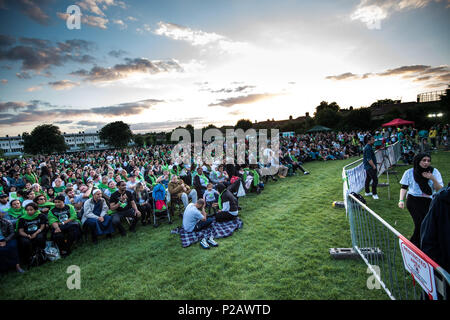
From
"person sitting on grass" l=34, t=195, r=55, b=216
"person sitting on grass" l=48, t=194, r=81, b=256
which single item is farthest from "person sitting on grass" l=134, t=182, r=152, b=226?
"person sitting on grass" l=34, t=195, r=55, b=216

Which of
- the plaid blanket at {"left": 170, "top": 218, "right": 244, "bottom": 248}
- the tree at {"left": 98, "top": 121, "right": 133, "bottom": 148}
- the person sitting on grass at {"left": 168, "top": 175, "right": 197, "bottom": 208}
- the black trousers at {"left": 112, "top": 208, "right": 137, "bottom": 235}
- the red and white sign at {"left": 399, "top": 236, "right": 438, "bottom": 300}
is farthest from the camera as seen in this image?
the tree at {"left": 98, "top": 121, "right": 133, "bottom": 148}

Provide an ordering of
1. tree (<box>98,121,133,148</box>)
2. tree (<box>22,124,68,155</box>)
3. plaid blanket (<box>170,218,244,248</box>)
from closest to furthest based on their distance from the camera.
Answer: plaid blanket (<box>170,218,244,248</box>), tree (<box>22,124,68,155</box>), tree (<box>98,121,133,148</box>)

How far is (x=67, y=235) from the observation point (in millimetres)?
5395

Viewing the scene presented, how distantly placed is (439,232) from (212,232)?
4.64m

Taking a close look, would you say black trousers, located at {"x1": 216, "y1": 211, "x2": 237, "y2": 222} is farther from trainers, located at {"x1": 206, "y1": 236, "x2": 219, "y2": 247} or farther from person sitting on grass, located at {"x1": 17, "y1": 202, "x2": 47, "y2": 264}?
person sitting on grass, located at {"x1": 17, "y1": 202, "x2": 47, "y2": 264}

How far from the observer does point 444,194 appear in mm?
2076

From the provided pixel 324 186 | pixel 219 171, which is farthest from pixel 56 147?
pixel 324 186

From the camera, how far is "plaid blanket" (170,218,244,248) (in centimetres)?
536

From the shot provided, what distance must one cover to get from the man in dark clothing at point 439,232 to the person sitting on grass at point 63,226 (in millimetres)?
7212

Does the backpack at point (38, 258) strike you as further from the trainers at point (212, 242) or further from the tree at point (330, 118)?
the tree at point (330, 118)

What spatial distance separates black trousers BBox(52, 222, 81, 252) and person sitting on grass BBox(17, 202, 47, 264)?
0.28m

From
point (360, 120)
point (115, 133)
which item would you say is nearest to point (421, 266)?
point (360, 120)
